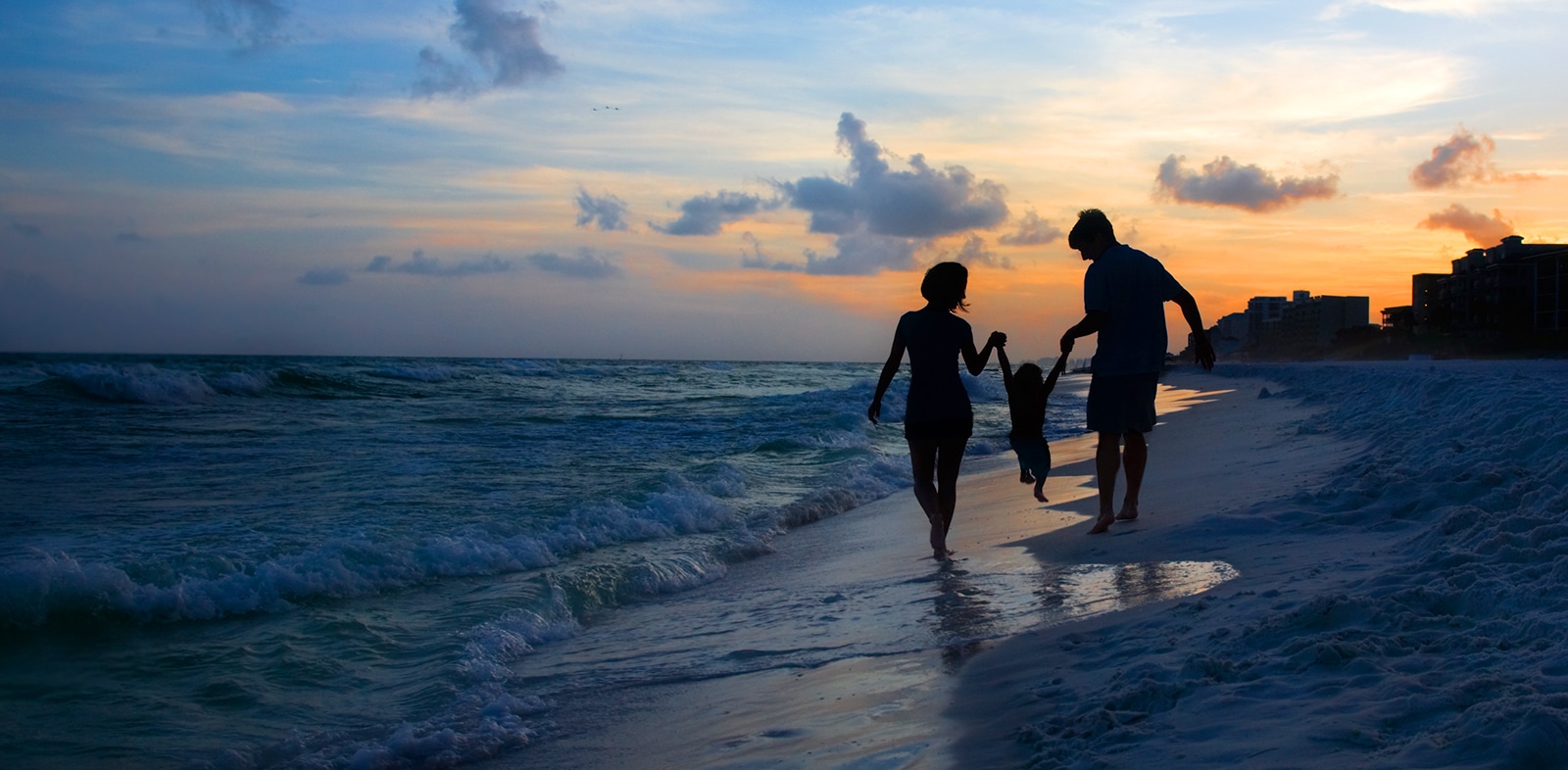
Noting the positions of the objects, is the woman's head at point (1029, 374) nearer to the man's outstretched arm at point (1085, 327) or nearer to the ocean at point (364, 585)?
the man's outstretched arm at point (1085, 327)

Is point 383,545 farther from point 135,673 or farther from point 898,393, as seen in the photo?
point 898,393

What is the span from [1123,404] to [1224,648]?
2845mm

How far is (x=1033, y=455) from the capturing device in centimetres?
612

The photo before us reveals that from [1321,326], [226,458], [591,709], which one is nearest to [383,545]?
[591,709]

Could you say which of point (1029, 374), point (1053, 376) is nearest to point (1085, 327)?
point (1053, 376)

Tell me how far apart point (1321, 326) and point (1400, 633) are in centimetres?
12272

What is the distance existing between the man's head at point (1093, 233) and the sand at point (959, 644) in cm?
158

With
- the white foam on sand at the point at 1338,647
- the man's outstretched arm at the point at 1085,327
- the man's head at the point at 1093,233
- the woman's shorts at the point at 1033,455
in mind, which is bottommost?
the white foam on sand at the point at 1338,647

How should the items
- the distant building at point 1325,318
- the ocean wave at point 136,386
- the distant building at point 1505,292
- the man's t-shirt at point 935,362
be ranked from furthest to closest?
the distant building at point 1325,318 → the distant building at point 1505,292 → the ocean wave at point 136,386 → the man's t-shirt at point 935,362

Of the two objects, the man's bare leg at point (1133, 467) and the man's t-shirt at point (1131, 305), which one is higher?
the man's t-shirt at point (1131, 305)

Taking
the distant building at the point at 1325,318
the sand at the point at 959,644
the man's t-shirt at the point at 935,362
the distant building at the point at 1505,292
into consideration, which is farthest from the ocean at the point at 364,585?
the distant building at the point at 1325,318

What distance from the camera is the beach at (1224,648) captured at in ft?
7.00

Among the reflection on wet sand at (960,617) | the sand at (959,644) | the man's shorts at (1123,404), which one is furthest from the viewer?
the man's shorts at (1123,404)

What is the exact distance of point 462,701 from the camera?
12.7ft
